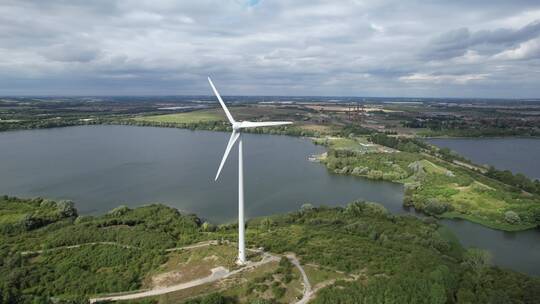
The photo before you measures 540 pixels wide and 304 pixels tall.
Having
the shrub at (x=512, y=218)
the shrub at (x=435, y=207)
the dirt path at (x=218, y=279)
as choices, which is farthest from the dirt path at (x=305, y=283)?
the shrub at (x=512, y=218)

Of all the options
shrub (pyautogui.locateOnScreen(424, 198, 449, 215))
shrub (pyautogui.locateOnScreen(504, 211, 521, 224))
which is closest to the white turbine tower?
shrub (pyautogui.locateOnScreen(424, 198, 449, 215))

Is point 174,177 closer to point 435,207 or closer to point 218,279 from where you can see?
point 435,207

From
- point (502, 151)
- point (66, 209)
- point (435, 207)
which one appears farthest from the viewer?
point (502, 151)

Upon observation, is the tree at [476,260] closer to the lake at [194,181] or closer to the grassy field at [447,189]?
the lake at [194,181]

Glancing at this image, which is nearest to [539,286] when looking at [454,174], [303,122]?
[454,174]

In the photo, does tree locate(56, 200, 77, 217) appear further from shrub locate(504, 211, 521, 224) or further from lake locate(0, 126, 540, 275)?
shrub locate(504, 211, 521, 224)

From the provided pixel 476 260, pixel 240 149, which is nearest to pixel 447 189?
pixel 476 260
